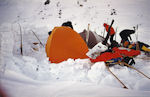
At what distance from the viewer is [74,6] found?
5.34 metres

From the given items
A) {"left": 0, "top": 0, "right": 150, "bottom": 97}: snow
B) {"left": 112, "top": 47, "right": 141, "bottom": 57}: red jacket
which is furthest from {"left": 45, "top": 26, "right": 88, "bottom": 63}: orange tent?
{"left": 112, "top": 47, "right": 141, "bottom": 57}: red jacket

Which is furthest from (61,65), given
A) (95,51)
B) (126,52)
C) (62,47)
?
(126,52)

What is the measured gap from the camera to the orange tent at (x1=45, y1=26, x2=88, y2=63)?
4.62ft

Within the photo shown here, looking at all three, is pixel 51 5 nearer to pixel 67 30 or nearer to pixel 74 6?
pixel 74 6

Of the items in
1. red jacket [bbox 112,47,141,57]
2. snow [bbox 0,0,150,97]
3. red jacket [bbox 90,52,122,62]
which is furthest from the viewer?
red jacket [bbox 112,47,141,57]

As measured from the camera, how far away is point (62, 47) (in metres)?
1.42

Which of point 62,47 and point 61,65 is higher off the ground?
point 62,47

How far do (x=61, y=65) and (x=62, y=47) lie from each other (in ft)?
0.90

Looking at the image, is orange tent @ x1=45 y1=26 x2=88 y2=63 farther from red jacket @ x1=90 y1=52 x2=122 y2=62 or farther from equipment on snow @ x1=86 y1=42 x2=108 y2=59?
red jacket @ x1=90 y1=52 x2=122 y2=62

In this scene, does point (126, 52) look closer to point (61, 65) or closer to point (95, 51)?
point (95, 51)

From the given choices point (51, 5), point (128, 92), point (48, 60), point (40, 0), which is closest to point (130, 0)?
point (51, 5)

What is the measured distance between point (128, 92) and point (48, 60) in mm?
955

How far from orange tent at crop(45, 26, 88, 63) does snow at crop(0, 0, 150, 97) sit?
0.39 ft

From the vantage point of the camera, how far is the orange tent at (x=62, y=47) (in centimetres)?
141
